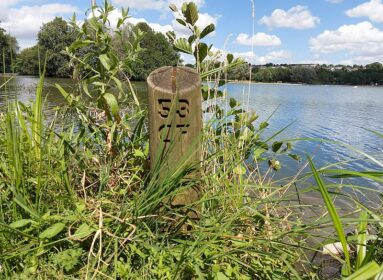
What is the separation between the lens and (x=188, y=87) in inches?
87.8

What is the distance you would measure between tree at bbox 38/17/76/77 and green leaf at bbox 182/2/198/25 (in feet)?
3.07

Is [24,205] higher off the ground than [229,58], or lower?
lower

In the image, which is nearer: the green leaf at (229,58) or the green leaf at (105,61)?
the green leaf at (105,61)

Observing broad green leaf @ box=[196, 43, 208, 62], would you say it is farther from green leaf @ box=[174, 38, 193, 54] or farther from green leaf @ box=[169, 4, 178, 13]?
green leaf @ box=[169, 4, 178, 13]

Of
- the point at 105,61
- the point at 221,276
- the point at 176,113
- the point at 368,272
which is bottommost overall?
the point at 221,276

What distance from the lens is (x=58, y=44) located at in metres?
3.16

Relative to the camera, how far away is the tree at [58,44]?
2.99m

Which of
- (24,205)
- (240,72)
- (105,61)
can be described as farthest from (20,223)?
(240,72)

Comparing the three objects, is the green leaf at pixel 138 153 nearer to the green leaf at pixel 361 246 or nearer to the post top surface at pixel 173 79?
the post top surface at pixel 173 79

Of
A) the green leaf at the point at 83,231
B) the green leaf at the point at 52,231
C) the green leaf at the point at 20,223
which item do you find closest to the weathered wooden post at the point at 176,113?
the green leaf at the point at 83,231

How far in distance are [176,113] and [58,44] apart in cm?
163

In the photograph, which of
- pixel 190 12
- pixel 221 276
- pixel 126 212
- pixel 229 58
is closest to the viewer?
pixel 221 276

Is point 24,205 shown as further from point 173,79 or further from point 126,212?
point 173,79

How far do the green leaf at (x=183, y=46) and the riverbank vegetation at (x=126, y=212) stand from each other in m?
0.15
